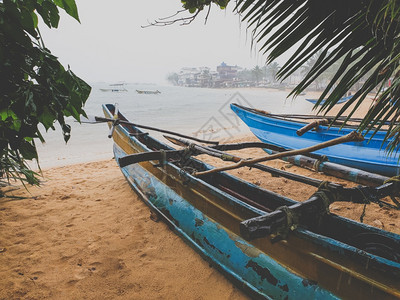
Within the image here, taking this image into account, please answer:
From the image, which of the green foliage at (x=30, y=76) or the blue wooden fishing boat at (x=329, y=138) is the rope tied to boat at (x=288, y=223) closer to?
the green foliage at (x=30, y=76)

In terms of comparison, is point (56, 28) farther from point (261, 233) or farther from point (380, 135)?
point (380, 135)

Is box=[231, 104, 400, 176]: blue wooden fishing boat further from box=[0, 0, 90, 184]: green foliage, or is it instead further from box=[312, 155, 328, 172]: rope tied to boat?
box=[0, 0, 90, 184]: green foliage

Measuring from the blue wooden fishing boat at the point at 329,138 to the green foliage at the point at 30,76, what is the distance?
3.79m

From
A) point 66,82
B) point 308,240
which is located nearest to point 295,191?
point 308,240

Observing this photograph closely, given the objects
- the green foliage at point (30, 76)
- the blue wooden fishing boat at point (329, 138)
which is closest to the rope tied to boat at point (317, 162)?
the blue wooden fishing boat at point (329, 138)

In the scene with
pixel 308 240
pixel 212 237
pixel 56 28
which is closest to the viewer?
pixel 56 28

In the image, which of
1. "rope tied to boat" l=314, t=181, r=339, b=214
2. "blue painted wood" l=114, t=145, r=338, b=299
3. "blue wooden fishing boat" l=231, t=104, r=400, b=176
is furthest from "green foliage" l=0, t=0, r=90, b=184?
"blue wooden fishing boat" l=231, t=104, r=400, b=176

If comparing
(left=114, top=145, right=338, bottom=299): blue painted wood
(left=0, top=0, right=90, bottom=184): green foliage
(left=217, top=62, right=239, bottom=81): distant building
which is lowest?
(left=114, top=145, right=338, bottom=299): blue painted wood

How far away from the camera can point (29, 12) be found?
105cm

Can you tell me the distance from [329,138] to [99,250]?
5.25 meters

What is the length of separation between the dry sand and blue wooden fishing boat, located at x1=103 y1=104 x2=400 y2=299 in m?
0.27

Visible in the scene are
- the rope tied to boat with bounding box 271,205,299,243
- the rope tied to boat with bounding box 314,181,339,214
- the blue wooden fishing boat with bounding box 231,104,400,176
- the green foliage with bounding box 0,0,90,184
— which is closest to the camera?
the green foliage with bounding box 0,0,90,184

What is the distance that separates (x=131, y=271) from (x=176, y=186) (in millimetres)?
1075

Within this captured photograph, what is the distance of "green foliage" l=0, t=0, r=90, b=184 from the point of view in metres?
1.03
